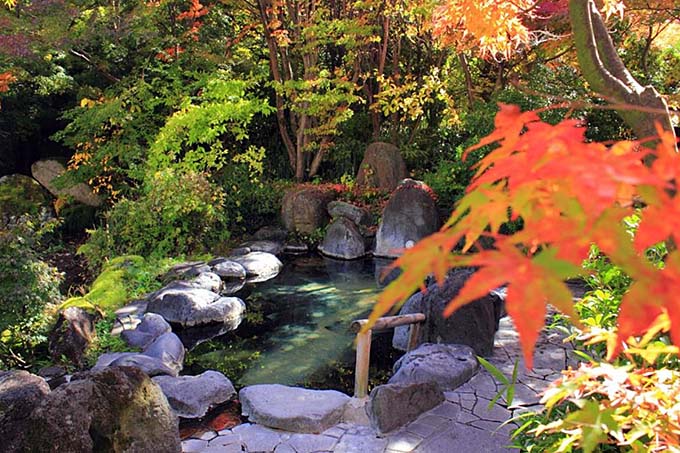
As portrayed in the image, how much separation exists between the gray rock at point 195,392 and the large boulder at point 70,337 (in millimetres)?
1018

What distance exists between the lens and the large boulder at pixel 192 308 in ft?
22.2

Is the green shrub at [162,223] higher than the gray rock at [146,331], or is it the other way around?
the green shrub at [162,223]

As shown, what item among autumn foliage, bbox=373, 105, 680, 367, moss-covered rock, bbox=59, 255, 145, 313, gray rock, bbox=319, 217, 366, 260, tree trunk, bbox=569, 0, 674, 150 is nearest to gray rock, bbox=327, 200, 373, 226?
gray rock, bbox=319, 217, 366, 260

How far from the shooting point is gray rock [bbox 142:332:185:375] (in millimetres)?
5535

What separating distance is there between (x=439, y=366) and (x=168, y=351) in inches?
104

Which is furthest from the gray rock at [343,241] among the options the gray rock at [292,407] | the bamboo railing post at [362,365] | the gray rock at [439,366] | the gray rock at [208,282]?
the bamboo railing post at [362,365]

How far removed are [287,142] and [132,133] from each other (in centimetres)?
315

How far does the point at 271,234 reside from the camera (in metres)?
11.0

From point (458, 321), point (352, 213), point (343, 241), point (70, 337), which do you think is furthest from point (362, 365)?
point (352, 213)

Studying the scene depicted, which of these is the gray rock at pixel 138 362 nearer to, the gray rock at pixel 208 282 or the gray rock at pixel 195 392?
the gray rock at pixel 195 392

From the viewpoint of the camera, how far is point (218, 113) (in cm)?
1105

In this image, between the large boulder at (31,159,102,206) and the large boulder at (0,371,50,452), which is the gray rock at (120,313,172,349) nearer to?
the large boulder at (0,371,50,452)

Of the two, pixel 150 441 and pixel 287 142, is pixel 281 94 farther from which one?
pixel 150 441

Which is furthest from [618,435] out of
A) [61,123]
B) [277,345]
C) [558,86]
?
[61,123]
